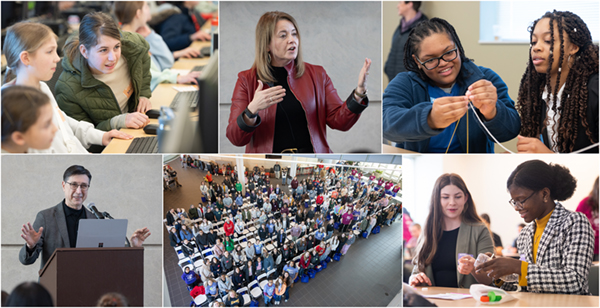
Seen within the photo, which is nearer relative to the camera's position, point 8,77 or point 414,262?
point 8,77

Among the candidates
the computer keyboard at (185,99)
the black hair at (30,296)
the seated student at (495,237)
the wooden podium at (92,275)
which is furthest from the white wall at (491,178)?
the black hair at (30,296)

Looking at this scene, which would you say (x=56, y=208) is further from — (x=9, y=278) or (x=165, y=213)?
(x=165, y=213)

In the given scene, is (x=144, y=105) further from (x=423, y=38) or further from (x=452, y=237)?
(x=452, y=237)

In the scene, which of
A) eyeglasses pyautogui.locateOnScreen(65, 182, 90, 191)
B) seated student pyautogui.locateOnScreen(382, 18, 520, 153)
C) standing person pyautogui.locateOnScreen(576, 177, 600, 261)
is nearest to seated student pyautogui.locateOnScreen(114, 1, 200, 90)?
eyeglasses pyautogui.locateOnScreen(65, 182, 90, 191)

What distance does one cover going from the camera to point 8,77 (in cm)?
202

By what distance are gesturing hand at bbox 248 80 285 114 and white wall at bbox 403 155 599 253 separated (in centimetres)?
79

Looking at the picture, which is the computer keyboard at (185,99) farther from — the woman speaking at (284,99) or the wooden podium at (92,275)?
the wooden podium at (92,275)

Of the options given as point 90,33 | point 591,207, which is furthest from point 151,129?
point 591,207

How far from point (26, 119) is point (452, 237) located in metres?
2.39

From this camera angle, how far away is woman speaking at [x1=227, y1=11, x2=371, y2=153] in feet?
6.72

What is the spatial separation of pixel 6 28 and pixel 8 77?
27 cm

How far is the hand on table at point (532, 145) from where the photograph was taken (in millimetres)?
2086

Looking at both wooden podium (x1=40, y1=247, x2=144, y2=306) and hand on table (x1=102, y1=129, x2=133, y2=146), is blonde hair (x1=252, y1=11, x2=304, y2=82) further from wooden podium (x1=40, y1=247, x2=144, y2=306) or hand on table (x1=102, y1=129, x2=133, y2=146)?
wooden podium (x1=40, y1=247, x2=144, y2=306)

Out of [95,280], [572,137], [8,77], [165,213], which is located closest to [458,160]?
[572,137]
